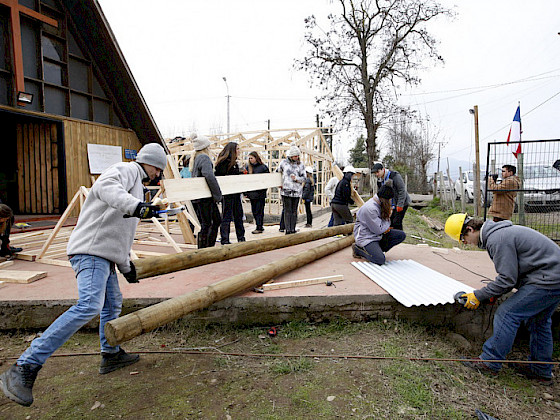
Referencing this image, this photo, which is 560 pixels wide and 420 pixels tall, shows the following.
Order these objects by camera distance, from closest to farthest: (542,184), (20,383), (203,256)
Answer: (20,383) → (203,256) → (542,184)

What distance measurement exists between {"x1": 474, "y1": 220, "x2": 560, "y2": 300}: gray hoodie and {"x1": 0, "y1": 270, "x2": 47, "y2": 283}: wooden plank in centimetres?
473

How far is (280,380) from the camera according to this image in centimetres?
284

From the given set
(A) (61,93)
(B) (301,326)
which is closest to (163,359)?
(B) (301,326)

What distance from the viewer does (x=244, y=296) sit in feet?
12.0

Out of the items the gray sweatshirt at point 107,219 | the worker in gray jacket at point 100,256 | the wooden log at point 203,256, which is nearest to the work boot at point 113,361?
the worker in gray jacket at point 100,256

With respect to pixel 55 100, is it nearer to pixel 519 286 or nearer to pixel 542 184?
pixel 519 286

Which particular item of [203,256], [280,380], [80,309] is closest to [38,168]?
[203,256]

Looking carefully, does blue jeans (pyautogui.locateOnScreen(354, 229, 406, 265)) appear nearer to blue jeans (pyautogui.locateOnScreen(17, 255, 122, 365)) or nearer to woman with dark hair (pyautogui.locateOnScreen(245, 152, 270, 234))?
woman with dark hair (pyautogui.locateOnScreen(245, 152, 270, 234))

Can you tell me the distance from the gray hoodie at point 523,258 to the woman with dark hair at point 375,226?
1.82m

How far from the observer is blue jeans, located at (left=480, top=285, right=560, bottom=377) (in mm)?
3182

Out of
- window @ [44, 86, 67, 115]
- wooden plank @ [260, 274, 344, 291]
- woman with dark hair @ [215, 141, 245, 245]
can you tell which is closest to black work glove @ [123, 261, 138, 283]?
wooden plank @ [260, 274, 344, 291]

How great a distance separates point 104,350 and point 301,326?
1777mm

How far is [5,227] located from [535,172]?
883 cm

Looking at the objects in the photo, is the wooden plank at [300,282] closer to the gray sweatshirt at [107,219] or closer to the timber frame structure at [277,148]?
the gray sweatshirt at [107,219]
